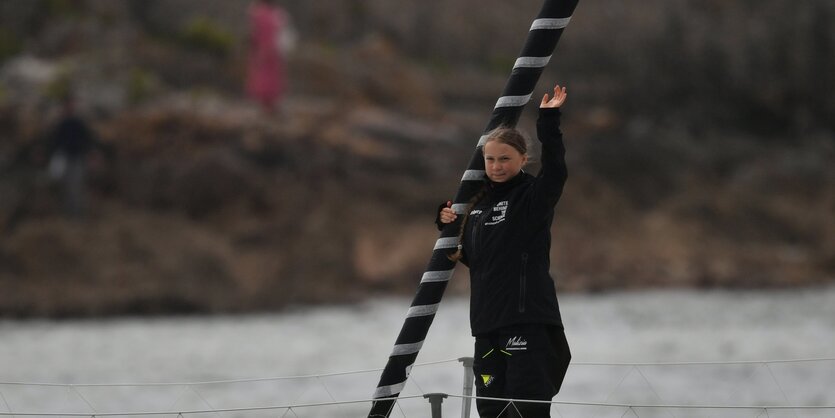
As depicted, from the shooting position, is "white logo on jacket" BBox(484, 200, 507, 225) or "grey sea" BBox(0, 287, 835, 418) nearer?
"white logo on jacket" BBox(484, 200, 507, 225)

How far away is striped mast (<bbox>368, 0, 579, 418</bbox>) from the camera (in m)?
4.72

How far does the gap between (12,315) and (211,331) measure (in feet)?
10.6

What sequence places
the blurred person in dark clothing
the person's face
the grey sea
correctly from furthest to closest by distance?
the blurred person in dark clothing, the grey sea, the person's face

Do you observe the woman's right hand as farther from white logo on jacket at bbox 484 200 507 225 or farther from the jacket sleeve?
the jacket sleeve

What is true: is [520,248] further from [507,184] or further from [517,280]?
[507,184]

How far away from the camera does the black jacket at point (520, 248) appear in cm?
441

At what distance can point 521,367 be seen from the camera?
443cm

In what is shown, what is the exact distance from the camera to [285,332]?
1784 centimetres

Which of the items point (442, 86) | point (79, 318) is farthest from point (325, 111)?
point (79, 318)

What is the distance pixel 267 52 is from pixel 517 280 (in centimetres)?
1789

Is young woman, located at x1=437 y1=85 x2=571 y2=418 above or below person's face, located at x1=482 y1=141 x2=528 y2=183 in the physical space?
below

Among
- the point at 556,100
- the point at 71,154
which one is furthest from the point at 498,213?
the point at 71,154

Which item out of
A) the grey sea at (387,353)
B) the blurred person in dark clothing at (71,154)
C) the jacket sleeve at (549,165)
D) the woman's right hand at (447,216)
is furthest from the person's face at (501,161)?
the blurred person in dark clothing at (71,154)

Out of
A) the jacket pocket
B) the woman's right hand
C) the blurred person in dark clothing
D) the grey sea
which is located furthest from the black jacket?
the blurred person in dark clothing
